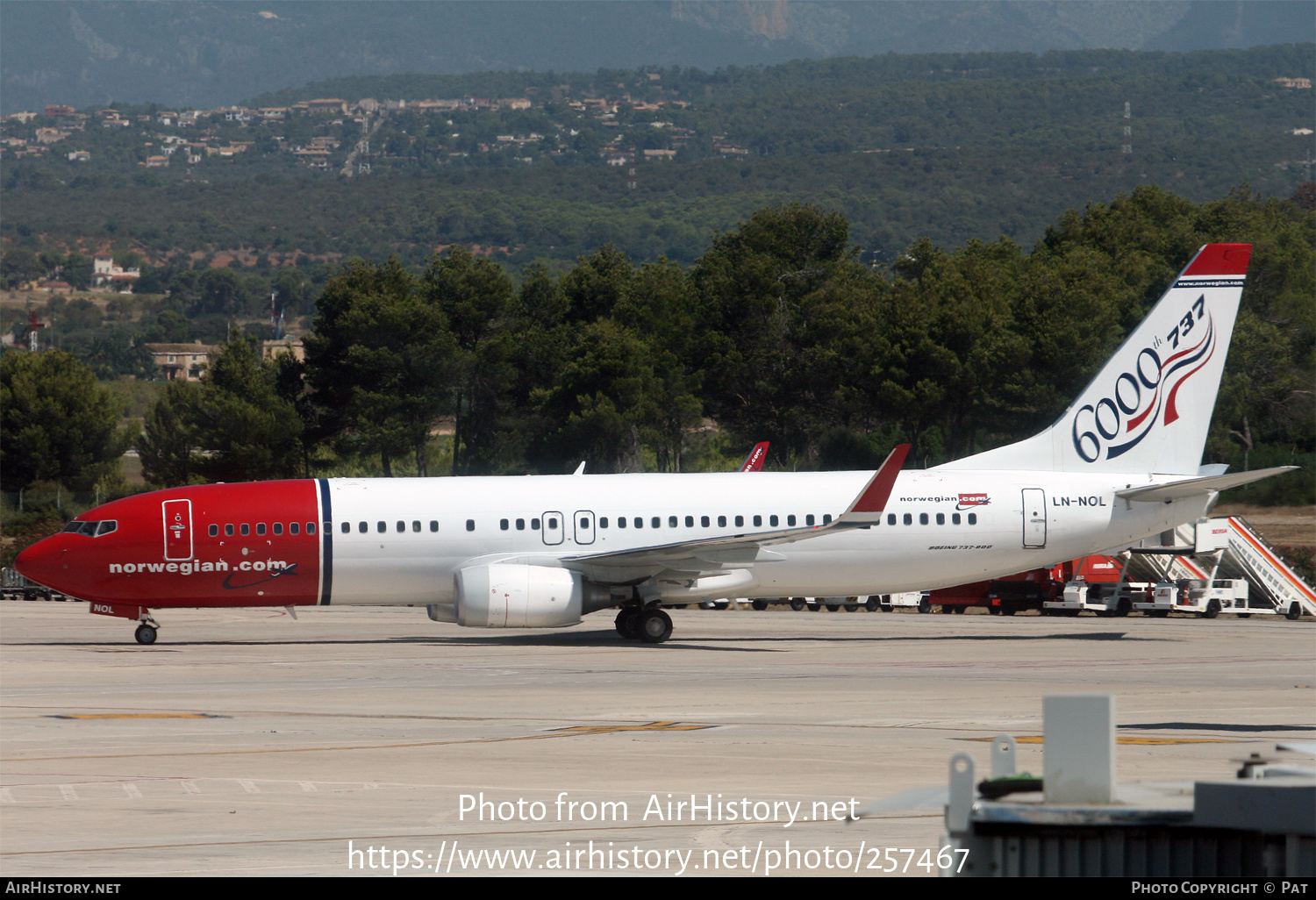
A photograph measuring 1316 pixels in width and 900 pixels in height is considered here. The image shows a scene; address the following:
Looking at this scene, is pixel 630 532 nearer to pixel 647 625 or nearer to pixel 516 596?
pixel 647 625

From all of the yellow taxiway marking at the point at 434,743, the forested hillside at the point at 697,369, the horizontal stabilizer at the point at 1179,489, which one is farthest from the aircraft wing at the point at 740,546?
the forested hillside at the point at 697,369

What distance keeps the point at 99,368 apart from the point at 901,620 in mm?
168781

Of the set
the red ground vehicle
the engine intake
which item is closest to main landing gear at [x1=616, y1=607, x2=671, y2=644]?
the engine intake

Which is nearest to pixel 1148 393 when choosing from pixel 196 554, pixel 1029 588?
pixel 1029 588

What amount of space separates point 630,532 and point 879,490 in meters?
5.21

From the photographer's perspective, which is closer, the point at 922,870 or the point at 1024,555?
the point at 922,870

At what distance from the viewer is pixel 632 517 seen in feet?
103

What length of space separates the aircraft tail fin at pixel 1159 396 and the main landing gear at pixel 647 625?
7070 mm

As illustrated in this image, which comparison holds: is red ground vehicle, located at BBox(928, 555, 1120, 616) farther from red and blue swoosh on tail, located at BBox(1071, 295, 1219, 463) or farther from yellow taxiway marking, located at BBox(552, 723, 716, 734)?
yellow taxiway marking, located at BBox(552, 723, 716, 734)

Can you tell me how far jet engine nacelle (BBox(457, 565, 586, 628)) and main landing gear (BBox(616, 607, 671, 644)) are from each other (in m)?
1.59

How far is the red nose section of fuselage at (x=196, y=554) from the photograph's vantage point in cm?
3059

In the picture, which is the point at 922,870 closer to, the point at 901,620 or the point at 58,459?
the point at 901,620

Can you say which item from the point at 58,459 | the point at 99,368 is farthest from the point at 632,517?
the point at 99,368

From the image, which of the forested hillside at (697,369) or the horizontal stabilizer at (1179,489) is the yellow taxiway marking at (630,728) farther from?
the forested hillside at (697,369)
